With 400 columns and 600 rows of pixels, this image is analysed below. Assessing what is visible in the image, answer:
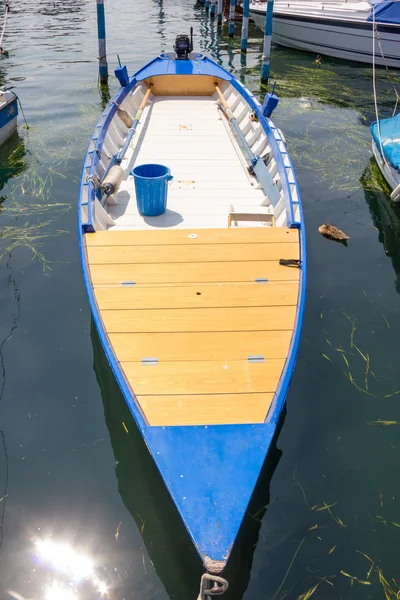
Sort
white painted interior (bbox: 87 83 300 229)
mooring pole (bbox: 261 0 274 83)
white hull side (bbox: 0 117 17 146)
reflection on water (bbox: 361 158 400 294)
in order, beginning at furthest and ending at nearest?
mooring pole (bbox: 261 0 274 83) < white hull side (bbox: 0 117 17 146) < reflection on water (bbox: 361 158 400 294) < white painted interior (bbox: 87 83 300 229)

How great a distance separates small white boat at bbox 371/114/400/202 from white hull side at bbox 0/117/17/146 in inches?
346

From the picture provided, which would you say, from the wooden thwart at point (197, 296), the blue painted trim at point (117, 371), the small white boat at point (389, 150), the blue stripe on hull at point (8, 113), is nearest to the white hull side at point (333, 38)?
the small white boat at point (389, 150)

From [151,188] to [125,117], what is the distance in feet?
14.1

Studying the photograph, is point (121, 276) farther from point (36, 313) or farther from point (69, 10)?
point (69, 10)

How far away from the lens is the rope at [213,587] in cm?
264

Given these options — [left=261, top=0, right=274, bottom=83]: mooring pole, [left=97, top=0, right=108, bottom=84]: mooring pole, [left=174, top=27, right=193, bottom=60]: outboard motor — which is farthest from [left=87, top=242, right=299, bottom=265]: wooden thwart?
[left=97, top=0, right=108, bottom=84]: mooring pole

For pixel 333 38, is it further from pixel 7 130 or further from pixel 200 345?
pixel 200 345

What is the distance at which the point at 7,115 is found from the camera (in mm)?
11055

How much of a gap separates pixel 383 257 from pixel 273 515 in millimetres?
4873

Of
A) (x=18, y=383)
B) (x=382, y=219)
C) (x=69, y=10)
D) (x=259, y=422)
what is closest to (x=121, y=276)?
(x=18, y=383)

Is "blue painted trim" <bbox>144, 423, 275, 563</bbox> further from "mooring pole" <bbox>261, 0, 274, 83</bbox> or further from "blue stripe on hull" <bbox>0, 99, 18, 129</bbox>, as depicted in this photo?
"mooring pole" <bbox>261, 0, 274, 83</bbox>

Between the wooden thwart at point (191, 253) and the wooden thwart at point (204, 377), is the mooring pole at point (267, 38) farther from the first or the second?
the wooden thwart at point (204, 377)

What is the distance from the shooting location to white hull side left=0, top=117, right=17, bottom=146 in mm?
10898

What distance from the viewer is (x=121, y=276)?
4.68 meters
